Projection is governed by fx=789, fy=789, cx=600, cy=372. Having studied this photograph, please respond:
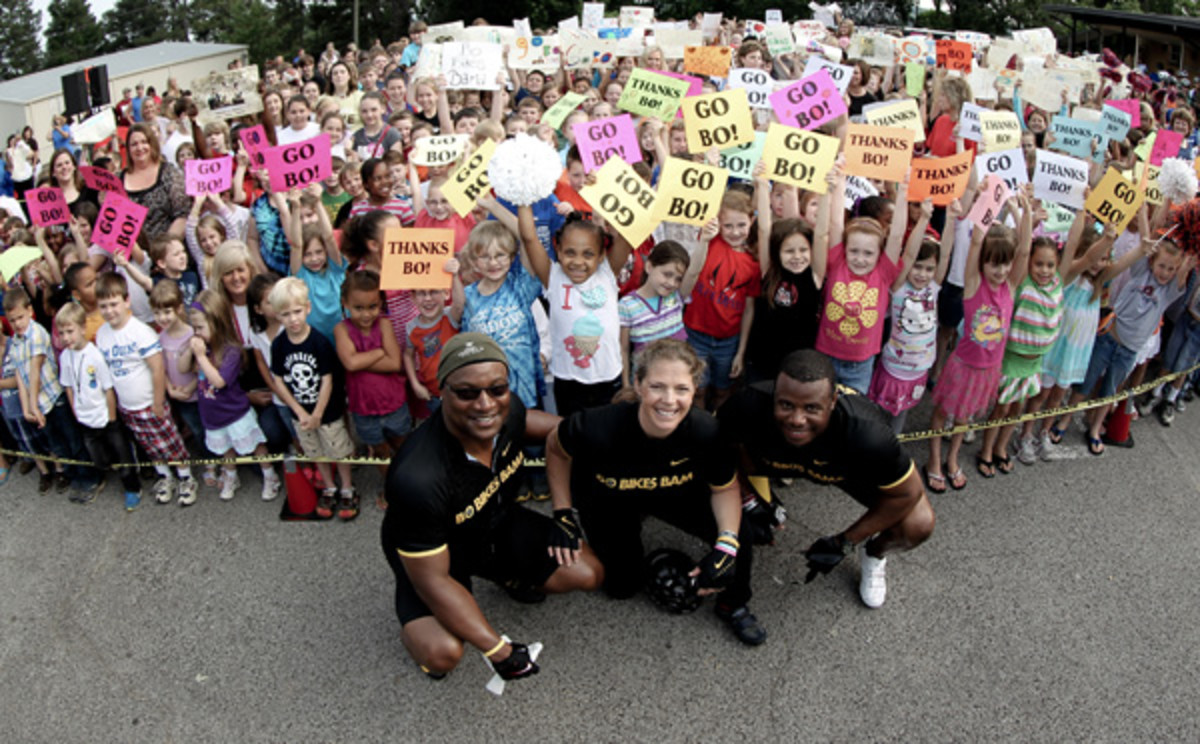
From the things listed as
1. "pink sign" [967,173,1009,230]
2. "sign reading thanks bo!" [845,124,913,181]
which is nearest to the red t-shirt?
"sign reading thanks bo!" [845,124,913,181]

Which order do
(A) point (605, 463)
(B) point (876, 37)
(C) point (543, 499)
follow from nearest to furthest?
(A) point (605, 463)
(C) point (543, 499)
(B) point (876, 37)

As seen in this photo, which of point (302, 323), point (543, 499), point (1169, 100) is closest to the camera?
point (302, 323)

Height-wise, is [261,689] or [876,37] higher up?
[876,37]

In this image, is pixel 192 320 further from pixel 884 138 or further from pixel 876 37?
pixel 876 37

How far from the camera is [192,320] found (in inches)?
199

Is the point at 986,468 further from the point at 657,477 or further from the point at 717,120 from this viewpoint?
the point at 717,120

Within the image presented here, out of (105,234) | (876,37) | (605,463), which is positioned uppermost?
(876,37)

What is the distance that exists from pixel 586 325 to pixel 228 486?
2.81m

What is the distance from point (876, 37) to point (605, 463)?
10.4 metres

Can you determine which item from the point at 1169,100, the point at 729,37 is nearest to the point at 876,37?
the point at 729,37

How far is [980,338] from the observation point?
4.98m

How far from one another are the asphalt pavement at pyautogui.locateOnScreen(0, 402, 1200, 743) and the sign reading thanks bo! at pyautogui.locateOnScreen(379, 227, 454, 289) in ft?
5.30

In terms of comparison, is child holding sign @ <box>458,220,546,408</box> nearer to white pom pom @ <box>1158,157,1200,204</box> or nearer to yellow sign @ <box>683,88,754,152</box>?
yellow sign @ <box>683,88,754,152</box>

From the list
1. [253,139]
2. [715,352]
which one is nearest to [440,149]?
[253,139]
